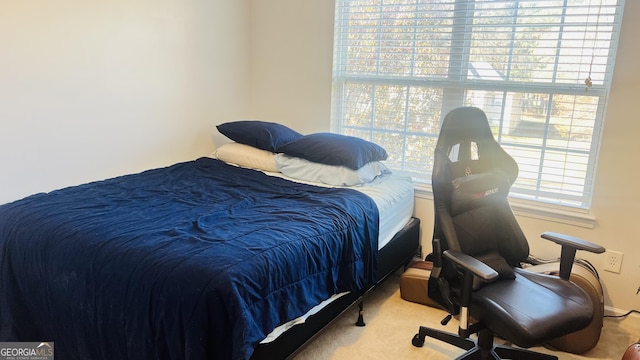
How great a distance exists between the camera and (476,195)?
6.99 ft

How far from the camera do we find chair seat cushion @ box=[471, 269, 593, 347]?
1688 mm

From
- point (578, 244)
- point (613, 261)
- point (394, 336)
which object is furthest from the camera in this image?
point (613, 261)

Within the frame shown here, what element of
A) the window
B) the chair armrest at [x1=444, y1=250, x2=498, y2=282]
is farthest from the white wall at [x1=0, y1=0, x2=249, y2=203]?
the chair armrest at [x1=444, y1=250, x2=498, y2=282]

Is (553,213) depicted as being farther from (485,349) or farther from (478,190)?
(485,349)

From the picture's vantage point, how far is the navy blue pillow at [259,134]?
306 cm

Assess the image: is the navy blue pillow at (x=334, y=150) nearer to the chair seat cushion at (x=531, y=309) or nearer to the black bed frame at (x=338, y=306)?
the black bed frame at (x=338, y=306)

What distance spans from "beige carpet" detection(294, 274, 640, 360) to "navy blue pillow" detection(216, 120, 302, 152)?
3.83ft

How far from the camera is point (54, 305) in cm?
186

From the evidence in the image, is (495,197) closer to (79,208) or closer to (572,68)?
(572,68)

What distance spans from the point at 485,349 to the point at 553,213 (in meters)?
1.09

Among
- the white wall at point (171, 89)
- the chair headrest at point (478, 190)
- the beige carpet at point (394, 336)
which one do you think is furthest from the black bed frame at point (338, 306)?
the chair headrest at point (478, 190)

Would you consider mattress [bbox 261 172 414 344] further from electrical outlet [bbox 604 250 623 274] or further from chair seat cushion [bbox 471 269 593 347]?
electrical outlet [bbox 604 250 623 274]

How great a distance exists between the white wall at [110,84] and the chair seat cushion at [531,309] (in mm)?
2254

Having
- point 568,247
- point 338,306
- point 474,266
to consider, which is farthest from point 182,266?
point 568,247
